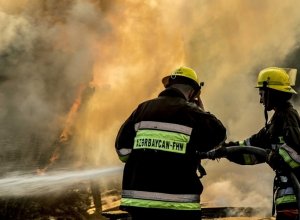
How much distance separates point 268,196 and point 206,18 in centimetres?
830

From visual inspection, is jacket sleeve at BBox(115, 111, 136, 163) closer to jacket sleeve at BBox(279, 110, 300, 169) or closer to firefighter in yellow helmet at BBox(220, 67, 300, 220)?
firefighter in yellow helmet at BBox(220, 67, 300, 220)

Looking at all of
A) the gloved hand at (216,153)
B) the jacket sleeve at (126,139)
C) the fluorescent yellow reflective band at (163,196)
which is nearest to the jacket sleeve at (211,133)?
the gloved hand at (216,153)

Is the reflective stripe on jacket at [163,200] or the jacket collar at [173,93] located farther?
the jacket collar at [173,93]

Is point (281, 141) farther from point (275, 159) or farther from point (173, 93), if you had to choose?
point (173, 93)

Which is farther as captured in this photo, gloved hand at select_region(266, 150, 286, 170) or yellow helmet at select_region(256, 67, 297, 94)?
yellow helmet at select_region(256, 67, 297, 94)

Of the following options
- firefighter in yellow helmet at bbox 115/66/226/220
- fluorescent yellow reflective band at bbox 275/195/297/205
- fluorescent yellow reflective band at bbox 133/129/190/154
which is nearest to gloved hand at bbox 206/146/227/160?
firefighter in yellow helmet at bbox 115/66/226/220

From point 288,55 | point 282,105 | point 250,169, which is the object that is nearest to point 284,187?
point 282,105

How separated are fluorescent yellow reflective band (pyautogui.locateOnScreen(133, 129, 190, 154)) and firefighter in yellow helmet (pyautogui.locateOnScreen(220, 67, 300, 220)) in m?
0.86

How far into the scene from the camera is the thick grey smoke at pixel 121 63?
41.7 ft

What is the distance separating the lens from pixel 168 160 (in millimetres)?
2887

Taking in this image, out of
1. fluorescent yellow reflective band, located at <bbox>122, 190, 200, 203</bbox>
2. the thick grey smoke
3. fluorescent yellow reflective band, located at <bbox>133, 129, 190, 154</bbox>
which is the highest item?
the thick grey smoke

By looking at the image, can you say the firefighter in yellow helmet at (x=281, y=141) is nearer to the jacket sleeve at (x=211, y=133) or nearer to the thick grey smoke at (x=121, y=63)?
the jacket sleeve at (x=211, y=133)

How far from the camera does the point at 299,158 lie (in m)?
3.43

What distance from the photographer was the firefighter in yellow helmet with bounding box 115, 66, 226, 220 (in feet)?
9.40
